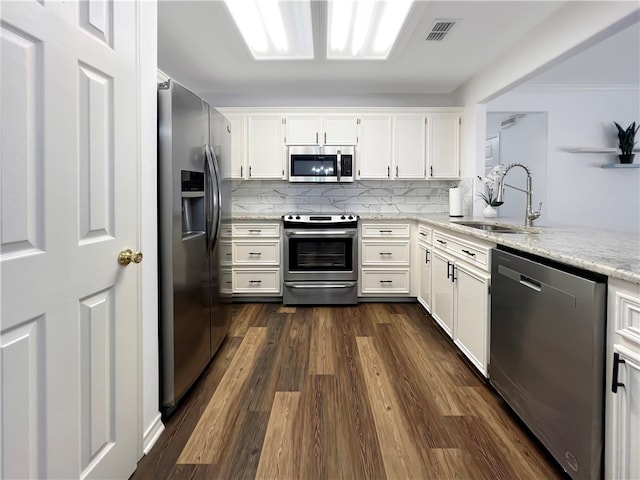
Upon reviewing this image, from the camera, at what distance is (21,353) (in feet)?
3.04

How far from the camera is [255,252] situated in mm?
4062

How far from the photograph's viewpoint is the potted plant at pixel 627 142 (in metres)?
4.35

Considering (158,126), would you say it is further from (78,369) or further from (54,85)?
(78,369)

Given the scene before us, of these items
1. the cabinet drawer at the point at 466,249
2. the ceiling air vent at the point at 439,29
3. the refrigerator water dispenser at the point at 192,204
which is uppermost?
the ceiling air vent at the point at 439,29

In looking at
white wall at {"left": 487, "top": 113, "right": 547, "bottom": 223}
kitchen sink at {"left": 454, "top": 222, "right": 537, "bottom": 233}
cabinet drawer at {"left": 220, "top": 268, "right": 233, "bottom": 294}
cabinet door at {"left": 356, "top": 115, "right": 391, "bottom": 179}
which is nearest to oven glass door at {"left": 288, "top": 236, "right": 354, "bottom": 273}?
cabinet door at {"left": 356, "top": 115, "right": 391, "bottom": 179}

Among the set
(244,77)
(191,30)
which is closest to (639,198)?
(244,77)

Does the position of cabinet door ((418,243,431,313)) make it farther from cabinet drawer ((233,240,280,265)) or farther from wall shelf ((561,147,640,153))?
wall shelf ((561,147,640,153))

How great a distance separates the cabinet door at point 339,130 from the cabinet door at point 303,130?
0.08 meters

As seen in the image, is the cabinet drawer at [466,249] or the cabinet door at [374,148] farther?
the cabinet door at [374,148]

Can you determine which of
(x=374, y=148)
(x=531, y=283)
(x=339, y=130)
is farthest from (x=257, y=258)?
(x=531, y=283)

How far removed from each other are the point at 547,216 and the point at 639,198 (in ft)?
3.83

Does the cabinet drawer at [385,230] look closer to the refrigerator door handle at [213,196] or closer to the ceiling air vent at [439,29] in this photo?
the ceiling air vent at [439,29]

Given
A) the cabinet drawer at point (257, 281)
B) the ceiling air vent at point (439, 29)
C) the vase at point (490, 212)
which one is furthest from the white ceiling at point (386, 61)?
the cabinet drawer at point (257, 281)

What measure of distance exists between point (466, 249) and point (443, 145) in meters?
2.16
